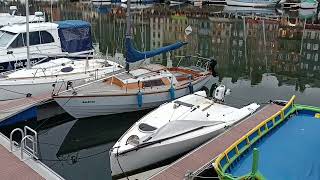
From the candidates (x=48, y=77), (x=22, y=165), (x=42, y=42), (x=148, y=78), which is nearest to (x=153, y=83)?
(x=148, y=78)

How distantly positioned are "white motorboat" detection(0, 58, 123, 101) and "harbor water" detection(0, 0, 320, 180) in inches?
67.7

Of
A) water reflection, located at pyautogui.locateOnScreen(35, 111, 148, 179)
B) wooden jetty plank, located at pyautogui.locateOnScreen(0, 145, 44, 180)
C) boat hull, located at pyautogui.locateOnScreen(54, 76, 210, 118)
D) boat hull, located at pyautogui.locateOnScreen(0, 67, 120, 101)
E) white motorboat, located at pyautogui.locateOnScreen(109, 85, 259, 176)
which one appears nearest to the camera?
wooden jetty plank, located at pyautogui.locateOnScreen(0, 145, 44, 180)

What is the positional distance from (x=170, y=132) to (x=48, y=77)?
8.79 meters

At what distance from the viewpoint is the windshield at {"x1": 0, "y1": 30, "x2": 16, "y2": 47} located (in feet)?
79.1

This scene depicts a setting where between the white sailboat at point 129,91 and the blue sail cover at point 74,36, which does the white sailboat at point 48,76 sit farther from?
the blue sail cover at point 74,36

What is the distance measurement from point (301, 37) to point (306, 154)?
4563 centimetres

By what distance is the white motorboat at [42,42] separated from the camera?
23.8 metres

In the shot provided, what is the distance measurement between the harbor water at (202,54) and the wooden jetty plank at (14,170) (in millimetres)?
3146

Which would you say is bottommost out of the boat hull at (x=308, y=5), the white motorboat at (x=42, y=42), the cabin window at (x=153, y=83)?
the cabin window at (x=153, y=83)

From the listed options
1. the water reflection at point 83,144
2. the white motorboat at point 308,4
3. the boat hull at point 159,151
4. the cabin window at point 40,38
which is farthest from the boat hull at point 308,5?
the boat hull at point 159,151

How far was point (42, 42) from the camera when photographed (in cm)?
2519

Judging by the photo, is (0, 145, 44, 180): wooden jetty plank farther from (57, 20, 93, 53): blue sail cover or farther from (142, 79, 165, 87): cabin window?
(57, 20, 93, 53): blue sail cover

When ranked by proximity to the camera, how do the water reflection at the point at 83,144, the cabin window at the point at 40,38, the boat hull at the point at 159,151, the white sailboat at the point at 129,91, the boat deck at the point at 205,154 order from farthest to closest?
1. the cabin window at the point at 40,38
2. the white sailboat at the point at 129,91
3. the water reflection at the point at 83,144
4. the boat hull at the point at 159,151
5. the boat deck at the point at 205,154

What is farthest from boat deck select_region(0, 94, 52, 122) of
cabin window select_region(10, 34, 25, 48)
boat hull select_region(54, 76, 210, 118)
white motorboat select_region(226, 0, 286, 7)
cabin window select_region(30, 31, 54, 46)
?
white motorboat select_region(226, 0, 286, 7)
